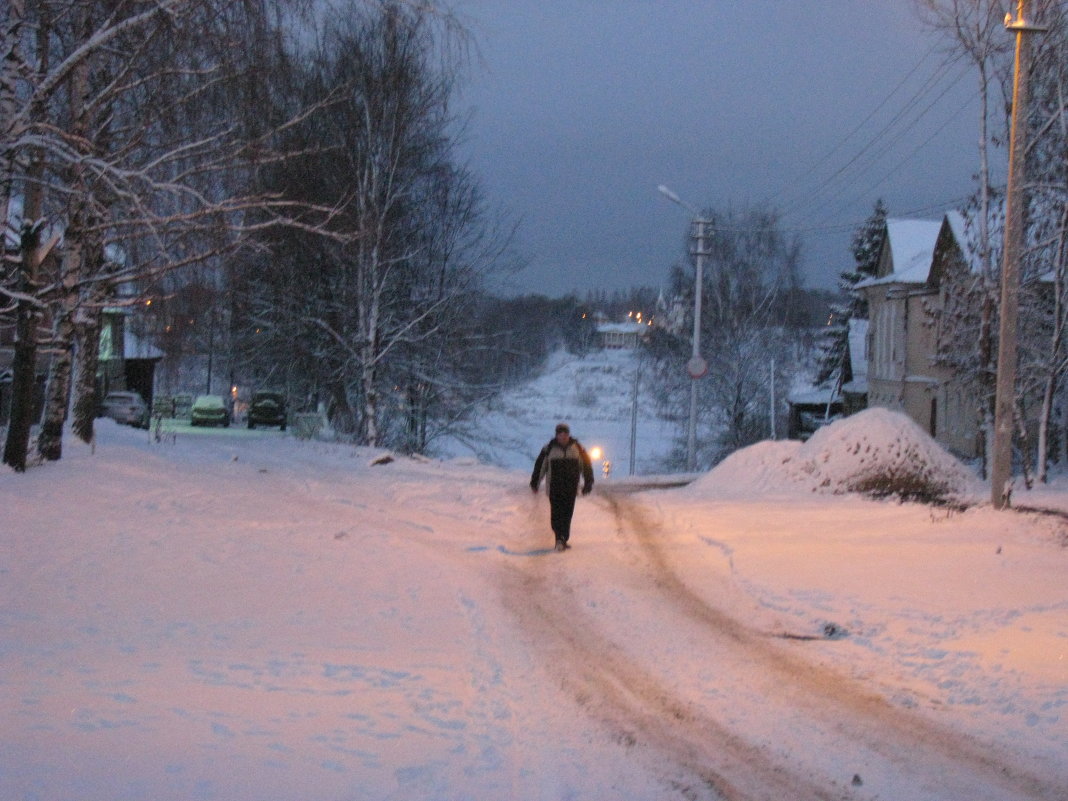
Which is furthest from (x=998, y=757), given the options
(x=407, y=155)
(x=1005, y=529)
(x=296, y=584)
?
(x=407, y=155)

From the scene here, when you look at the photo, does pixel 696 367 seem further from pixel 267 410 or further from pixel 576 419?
pixel 576 419

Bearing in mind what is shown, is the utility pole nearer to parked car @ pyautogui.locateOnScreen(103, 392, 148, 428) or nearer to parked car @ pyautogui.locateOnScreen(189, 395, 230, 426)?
parked car @ pyautogui.locateOnScreen(103, 392, 148, 428)

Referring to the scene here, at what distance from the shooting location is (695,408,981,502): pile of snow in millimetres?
17406

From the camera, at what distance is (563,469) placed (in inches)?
503

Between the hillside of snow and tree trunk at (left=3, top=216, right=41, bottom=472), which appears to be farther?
the hillside of snow

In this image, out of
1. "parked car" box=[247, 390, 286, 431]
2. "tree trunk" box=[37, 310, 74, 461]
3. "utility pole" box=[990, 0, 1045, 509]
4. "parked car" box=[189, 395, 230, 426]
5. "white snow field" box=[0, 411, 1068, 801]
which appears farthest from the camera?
"parked car" box=[189, 395, 230, 426]

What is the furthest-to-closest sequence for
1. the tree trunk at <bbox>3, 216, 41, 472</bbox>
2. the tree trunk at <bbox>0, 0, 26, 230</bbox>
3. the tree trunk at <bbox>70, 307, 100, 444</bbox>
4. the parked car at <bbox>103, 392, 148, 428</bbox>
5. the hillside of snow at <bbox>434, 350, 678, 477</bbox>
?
the parked car at <bbox>103, 392, 148, 428</bbox> → the hillside of snow at <bbox>434, 350, 678, 477</bbox> → the tree trunk at <bbox>70, 307, 100, 444</bbox> → the tree trunk at <bbox>3, 216, 41, 472</bbox> → the tree trunk at <bbox>0, 0, 26, 230</bbox>

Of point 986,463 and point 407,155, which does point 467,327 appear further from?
point 986,463

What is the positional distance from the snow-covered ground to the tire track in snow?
0.03 metres

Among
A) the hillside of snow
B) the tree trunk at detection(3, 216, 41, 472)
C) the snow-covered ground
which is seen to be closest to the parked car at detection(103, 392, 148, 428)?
the hillside of snow

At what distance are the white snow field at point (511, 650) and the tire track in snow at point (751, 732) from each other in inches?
1.0

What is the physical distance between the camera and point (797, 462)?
61.3ft

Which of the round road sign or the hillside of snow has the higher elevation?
the round road sign

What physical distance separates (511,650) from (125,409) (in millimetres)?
34560
